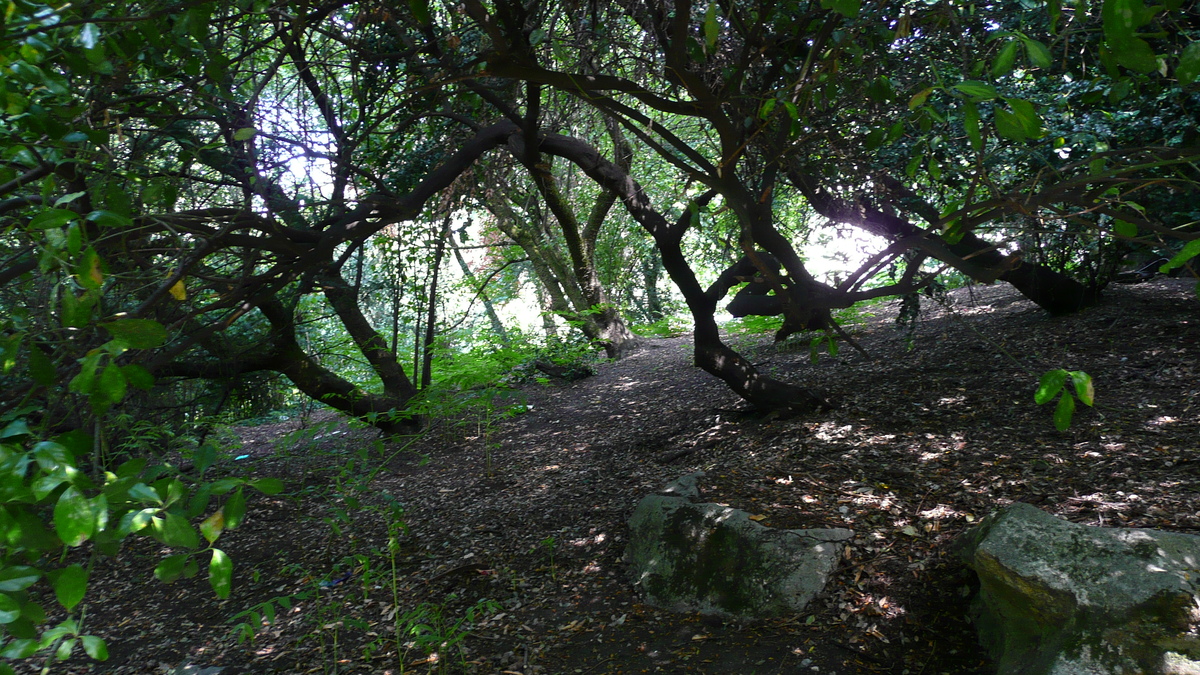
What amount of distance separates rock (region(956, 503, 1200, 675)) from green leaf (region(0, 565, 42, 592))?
2.80 meters

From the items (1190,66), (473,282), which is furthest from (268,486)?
(473,282)

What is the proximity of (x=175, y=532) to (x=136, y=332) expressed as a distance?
42 centimetres

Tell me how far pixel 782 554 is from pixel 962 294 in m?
7.54

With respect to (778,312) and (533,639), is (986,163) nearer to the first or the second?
(778,312)

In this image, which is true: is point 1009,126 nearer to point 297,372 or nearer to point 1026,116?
point 1026,116

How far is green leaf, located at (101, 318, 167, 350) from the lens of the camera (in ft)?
4.58

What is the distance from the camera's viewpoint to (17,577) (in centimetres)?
129

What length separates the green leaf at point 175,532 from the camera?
4.10 ft

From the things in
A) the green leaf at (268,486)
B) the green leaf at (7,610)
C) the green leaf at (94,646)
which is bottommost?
the green leaf at (94,646)

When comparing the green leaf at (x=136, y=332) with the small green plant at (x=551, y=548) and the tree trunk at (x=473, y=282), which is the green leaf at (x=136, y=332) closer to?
the small green plant at (x=551, y=548)

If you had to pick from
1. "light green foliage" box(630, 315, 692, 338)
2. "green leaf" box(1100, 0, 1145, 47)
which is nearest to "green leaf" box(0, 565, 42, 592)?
"green leaf" box(1100, 0, 1145, 47)

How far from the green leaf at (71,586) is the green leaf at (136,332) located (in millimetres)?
424

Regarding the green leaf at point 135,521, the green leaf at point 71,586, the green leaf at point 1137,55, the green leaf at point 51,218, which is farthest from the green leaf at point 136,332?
the green leaf at point 1137,55

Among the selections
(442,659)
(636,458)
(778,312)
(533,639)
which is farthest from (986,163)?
(442,659)
